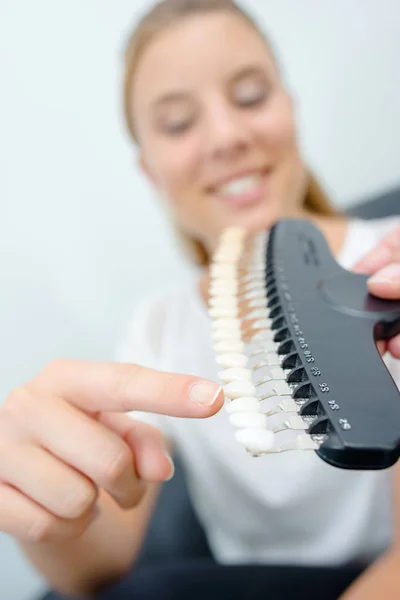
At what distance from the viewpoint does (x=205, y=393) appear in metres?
0.27

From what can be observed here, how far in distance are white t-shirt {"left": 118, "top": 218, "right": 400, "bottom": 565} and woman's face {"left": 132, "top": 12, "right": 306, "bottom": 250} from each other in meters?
0.15

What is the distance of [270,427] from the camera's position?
24cm

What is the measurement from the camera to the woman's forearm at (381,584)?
389 millimetres

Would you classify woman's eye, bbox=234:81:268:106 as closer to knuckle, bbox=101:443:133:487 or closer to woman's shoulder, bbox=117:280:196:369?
woman's shoulder, bbox=117:280:196:369

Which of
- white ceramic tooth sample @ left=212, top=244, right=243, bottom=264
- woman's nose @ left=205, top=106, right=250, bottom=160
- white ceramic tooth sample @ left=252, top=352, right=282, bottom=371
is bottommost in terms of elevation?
white ceramic tooth sample @ left=212, top=244, right=243, bottom=264

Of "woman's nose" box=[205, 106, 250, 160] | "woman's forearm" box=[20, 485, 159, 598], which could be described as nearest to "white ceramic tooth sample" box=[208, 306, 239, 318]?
"woman's forearm" box=[20, 485, 159, 598]

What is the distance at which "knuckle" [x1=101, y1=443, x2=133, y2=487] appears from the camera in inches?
12.3

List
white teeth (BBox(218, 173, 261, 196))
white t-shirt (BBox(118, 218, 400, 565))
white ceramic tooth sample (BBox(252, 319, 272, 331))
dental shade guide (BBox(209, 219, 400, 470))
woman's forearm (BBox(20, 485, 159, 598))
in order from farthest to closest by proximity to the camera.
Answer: white teeth (BBox(218, 173, 261, 196)), white t-shirt (BBox(118, 218, 400, 565)), woman's forearm (BBox(20, 485, 159, 598)), white ceramic tooth sample (BBox(252, 319, 272, 331)), dental shade guide (BBox(209, 219, 400, 470))

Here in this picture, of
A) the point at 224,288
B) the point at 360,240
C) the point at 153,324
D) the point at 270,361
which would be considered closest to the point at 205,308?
the point at 153,324

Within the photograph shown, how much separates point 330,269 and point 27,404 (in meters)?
0.25

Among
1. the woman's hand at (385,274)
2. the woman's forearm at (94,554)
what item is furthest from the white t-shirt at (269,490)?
the woman's hand at (385,274)

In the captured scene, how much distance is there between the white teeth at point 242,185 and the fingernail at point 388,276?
0.40 metres

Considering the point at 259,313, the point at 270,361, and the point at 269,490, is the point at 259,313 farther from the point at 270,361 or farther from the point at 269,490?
the point at 269,490

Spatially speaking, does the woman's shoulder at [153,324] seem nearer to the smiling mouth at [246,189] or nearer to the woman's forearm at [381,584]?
the smiling mouth at [246,189]
